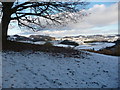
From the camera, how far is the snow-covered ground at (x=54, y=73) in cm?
566

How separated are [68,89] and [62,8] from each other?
24.5ft

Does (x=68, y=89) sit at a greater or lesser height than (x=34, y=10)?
lesser

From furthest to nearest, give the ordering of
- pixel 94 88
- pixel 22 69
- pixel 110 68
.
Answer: pixel 110 68 → pixel 22 69 → pixel 94 88

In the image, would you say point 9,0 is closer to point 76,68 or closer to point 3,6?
point 3,6

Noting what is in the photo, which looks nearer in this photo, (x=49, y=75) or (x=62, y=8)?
(x=49, y=75)

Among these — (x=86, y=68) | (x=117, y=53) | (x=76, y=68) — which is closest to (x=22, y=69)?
(x=76, y=68)

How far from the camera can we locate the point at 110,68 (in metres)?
8.52

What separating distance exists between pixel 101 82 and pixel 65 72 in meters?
1.73

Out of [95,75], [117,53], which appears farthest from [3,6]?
[117,53]

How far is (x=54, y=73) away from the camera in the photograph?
22.0 ft

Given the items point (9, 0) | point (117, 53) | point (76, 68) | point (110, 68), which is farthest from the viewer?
point (117, 53)

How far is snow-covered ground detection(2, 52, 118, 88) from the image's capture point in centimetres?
566

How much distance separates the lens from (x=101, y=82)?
6633mm

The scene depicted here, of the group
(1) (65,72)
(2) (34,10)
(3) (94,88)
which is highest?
(2) (34,10)
